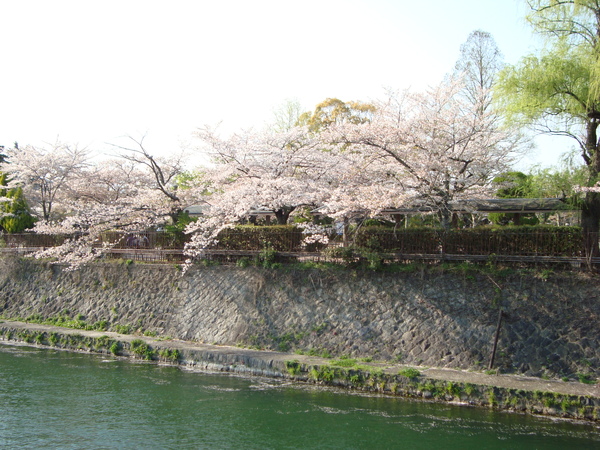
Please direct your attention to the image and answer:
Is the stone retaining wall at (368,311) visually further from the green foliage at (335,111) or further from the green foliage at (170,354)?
the green foliage at (335,111)

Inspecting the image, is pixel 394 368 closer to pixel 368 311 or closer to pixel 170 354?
pixel 368 311

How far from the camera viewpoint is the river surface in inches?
363

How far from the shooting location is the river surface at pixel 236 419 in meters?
9.21

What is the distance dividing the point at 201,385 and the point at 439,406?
5775 mm

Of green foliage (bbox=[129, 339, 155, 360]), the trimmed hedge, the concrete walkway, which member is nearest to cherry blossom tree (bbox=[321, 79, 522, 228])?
the trimmed hedge

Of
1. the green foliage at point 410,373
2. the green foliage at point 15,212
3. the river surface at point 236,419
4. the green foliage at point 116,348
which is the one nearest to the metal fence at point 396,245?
the green foliage at point 410,373

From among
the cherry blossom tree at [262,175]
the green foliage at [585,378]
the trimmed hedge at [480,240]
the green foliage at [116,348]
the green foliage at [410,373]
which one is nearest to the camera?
the green foliage at [585,378]

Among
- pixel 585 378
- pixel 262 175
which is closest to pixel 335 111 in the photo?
pixel 262 175

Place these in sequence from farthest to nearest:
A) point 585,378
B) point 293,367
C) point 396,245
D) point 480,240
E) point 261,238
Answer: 1. point 261,238
2. point 396,245
3. point 480,240
4. point 293,367
5. point 585,378

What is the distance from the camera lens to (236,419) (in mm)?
10414

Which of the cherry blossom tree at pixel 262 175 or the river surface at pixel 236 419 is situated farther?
the cherry blossom tree at pixel 262 175

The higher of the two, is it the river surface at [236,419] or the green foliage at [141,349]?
the green foliage at [141,349]

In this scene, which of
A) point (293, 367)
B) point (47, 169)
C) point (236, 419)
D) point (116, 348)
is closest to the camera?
point (236, 419)

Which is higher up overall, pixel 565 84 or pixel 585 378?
pixel 565 84
